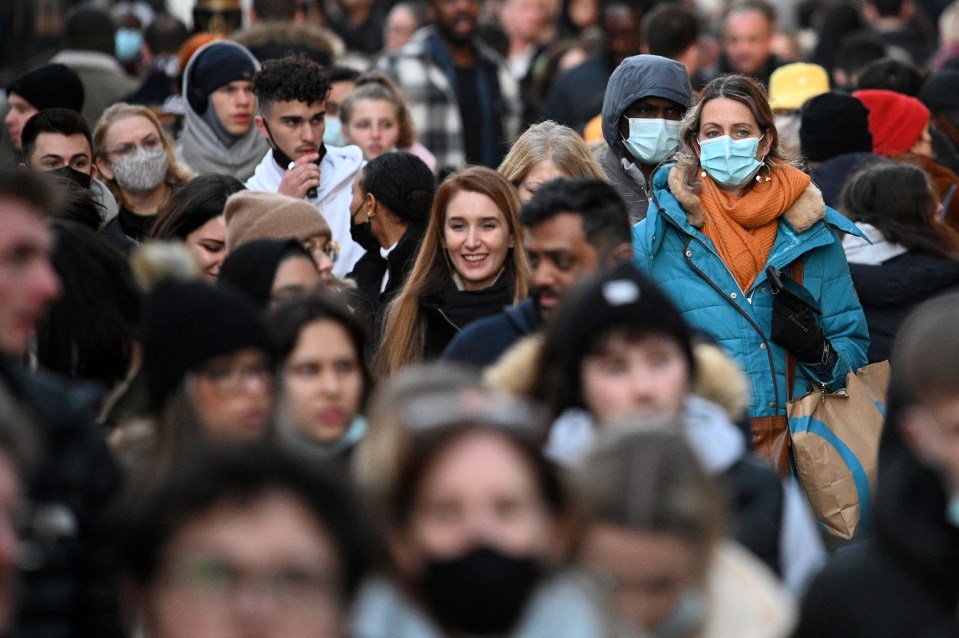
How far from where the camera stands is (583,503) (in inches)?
135

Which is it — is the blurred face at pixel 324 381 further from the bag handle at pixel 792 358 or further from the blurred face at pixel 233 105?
the blurred face at pixel 233 105

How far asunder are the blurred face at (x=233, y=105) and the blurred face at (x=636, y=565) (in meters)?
6.15

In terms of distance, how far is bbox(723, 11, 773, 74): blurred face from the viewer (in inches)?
Result: 498

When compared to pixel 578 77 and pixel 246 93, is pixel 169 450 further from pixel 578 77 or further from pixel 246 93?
pixel 578 77

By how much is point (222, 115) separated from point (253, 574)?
21.1 ft

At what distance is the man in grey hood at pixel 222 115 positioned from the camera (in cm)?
920

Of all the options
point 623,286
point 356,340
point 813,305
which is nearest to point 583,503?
point 623,286

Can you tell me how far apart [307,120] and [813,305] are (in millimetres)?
2679

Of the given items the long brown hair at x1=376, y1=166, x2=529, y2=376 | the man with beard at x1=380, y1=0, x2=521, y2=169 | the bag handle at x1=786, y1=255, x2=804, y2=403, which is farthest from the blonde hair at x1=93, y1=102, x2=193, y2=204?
the man with beard at x1=380, y1=0, x2=521, y2=169

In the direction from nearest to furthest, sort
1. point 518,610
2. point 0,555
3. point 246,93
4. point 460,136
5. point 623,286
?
point 0,555 < point 518,610 < point 623,286 < point 246,93 < point 460,136

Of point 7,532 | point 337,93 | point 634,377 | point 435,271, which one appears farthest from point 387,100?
point 7,532

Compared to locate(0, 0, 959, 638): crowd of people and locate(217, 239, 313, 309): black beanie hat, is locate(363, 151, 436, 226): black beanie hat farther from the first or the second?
locate(217, 239, 313, 309): black beanie hat

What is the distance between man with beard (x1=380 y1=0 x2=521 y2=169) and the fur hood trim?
4.45 m

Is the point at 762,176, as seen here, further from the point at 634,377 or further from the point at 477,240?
the point at 634,377
